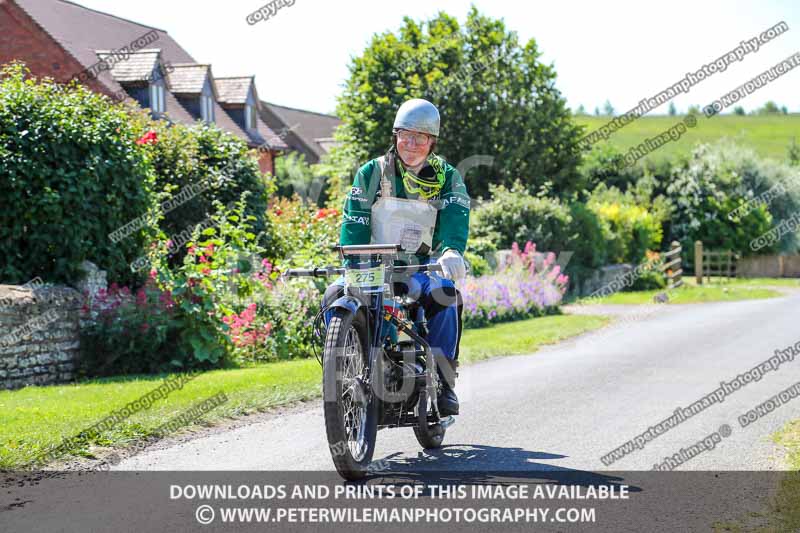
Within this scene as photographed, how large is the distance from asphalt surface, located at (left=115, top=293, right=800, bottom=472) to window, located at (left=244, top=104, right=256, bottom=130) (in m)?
27.8

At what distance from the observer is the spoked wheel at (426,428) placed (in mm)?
6188

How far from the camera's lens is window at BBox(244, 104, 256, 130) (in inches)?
1553

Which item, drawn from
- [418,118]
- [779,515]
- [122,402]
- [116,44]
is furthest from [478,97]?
[779,515]

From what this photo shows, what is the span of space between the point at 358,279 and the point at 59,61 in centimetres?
2718

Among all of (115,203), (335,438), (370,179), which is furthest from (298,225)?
(335,438)

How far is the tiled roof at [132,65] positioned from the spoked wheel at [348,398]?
27232 millimetres

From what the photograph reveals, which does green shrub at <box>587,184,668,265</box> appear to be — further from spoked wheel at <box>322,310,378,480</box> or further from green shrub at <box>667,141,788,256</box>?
spoked wheel at <box>322,310,378,480</box>

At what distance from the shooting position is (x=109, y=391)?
9.30m

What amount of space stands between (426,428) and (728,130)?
107 m

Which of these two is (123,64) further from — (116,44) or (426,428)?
(426,428)

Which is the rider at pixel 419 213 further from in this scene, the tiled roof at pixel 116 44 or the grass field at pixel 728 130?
the grass field at pixel 728 130

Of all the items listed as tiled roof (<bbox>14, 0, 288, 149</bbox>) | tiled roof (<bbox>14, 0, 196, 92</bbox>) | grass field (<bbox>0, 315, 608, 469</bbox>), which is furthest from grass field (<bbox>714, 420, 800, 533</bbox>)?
tiled roof (<bbox>14, 0, 196, 92</bbox>)

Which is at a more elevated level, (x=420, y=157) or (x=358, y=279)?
(x=420, y=157)

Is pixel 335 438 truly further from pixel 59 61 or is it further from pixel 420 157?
pixel 59 61
